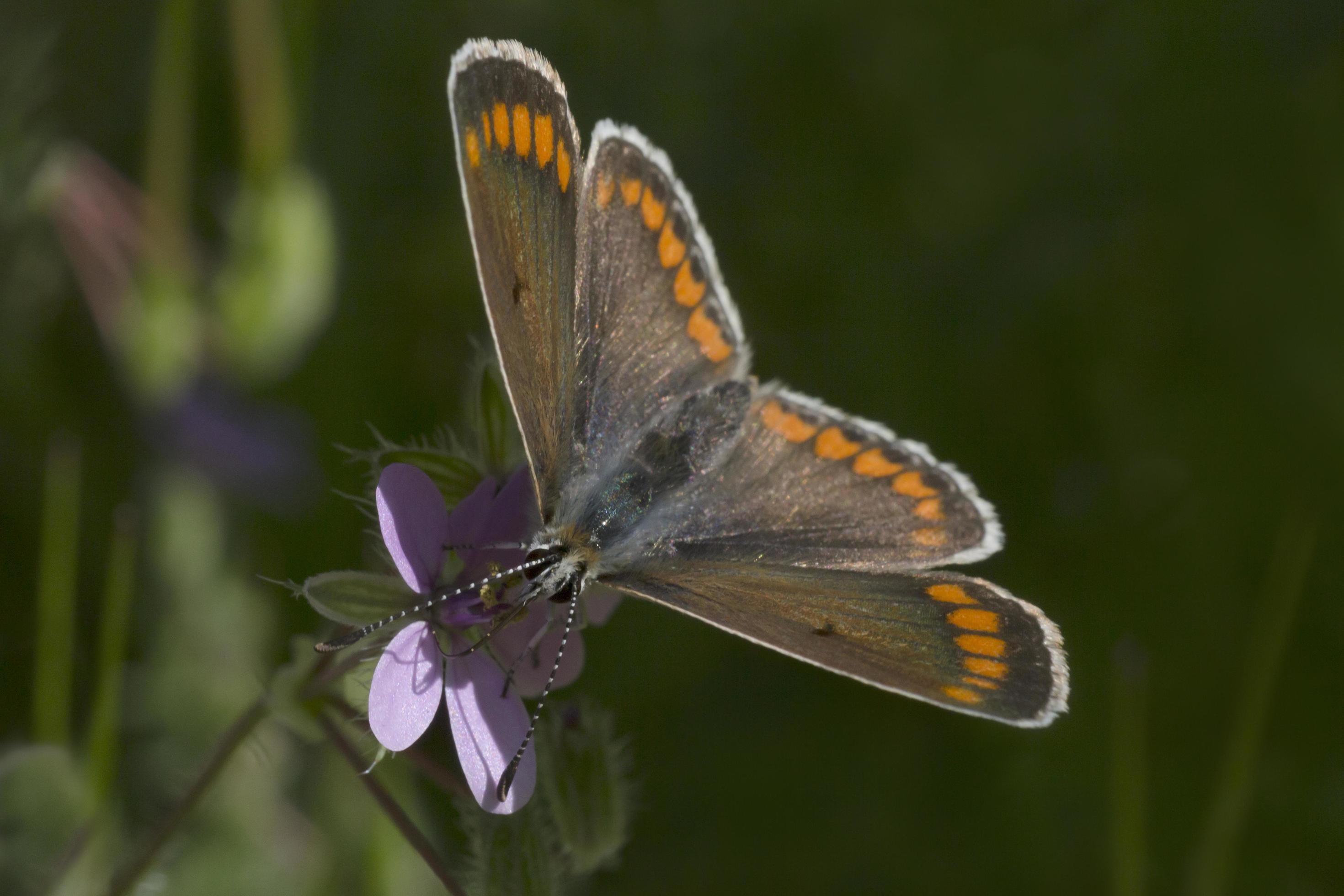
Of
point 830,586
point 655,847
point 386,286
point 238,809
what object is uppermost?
point 386,286

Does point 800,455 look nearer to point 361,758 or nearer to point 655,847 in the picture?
point 361,758

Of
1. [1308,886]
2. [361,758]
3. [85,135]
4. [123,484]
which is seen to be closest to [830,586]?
[361,758]

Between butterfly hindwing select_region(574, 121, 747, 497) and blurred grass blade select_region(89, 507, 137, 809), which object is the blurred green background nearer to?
blurred grass blade select_region(89, 507, 137, 809)

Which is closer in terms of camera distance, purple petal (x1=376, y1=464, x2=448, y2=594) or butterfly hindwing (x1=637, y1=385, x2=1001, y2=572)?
purple petal (x1=376, y1=464, x2=448, y2=594)

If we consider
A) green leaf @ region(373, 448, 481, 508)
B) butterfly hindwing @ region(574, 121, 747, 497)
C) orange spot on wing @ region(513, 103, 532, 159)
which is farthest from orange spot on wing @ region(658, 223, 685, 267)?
green leaf @ region(373, 448, 481, 508)

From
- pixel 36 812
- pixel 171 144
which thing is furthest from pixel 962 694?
pixel 171 144

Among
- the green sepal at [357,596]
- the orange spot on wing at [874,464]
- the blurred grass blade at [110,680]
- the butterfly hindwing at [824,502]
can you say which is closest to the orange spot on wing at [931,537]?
the butterfly hindwing at [824,502]

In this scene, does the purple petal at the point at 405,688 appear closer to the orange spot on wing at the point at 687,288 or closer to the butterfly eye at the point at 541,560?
the butterfly eye at the point at 541,560
